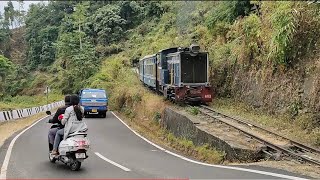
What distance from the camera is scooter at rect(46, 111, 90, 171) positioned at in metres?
8.70

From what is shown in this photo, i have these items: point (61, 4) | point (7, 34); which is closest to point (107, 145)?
point (61, 4)

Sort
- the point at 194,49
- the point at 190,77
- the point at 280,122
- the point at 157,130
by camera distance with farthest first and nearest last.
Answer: the point at 190,77 → the point at 194,49 → the point at 157,130 → the point at 280,122

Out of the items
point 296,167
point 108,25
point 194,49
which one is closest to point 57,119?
point 296,167

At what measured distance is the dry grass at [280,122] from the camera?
11697 mm

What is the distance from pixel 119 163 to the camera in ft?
33.4

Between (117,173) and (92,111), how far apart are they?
17.0m

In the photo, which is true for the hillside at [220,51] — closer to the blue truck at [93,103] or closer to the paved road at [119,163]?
the blue truck at [93,103]

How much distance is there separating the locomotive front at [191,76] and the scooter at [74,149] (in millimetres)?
11778

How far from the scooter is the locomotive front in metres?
11.8

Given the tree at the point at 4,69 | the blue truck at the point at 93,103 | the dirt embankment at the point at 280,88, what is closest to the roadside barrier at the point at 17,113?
the blue truck at the point at 93,103

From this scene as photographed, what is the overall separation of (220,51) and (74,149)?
16.4m

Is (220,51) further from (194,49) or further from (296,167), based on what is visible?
(296,167)

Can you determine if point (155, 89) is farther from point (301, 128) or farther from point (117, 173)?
point (117, 173)

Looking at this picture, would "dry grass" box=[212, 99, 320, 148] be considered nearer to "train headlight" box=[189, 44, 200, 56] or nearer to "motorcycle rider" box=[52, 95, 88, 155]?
"train headlight" box=[189, 44, 200, 56]
